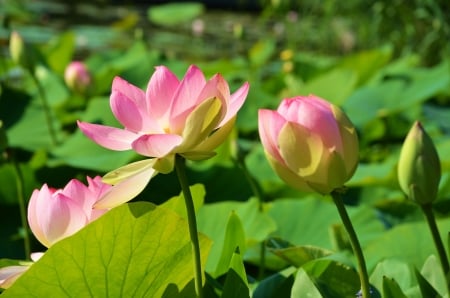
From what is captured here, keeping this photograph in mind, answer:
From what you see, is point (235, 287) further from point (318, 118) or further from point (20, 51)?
point (20, 51)

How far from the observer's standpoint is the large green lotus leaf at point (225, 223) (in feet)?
3.29

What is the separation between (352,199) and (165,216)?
83 centimetres

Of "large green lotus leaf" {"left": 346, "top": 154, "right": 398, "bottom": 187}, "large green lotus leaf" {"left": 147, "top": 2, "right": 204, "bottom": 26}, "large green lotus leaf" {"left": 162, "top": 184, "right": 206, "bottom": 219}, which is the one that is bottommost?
"large green lotus leaf" {"left": 147, "top": 2, "right": 204, "bottom": 26}

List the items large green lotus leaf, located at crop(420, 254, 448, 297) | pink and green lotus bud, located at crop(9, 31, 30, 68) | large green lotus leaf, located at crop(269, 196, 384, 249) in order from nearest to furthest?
large green lotus leaf, located at crop(420, 254, 448, 297), large green lotus leaf, located at crop(269, 196, 384, 249), pink and green lotus bud, located at crop(9, 31, 30, 68)

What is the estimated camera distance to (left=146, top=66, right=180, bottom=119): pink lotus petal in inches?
25.4

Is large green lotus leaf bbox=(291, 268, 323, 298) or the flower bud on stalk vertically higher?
large green lotus leaf bbox=(291, 268, 323, 298)

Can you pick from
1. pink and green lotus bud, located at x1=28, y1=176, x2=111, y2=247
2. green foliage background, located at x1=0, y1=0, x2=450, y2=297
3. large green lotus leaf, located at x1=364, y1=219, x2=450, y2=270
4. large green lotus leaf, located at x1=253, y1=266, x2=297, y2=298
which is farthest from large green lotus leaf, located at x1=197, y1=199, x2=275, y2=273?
pink and green lotus bud, located at x1=28, y1=176, x2=111, y2=247

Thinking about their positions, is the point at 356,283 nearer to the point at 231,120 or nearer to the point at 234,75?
the point at 231,120

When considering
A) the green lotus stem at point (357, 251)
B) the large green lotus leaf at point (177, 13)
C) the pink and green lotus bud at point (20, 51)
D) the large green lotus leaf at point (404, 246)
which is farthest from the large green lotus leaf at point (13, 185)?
the large green lotus leaf at point (177, 13)

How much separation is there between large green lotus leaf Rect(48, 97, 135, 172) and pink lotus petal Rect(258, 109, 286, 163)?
0.80 metres

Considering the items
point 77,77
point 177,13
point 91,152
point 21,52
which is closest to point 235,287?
point 91,152

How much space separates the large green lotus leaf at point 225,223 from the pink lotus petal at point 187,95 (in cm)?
38

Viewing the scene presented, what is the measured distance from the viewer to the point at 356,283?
28.9 inches

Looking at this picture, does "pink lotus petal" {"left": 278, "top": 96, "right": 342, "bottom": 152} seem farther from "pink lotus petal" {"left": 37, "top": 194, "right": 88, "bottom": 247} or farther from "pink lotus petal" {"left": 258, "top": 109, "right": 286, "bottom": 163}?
"pink lotus petal" {"left": 37, "top": 194, "right": 88, "bottom": 247}
